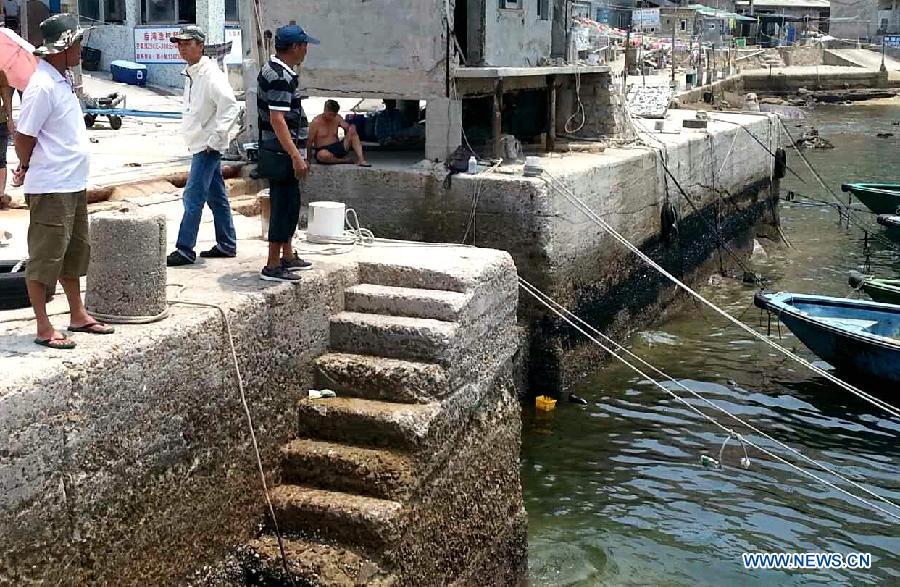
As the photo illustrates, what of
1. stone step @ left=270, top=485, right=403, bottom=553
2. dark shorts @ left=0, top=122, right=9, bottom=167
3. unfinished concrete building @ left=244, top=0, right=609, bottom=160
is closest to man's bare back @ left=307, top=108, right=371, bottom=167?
unfinished concrete building @ left=244, top=0, right=609, bottom=160

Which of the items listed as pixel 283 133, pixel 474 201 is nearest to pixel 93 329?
pixel 283 133

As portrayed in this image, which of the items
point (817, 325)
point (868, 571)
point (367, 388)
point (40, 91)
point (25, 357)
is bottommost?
point (868, 571)

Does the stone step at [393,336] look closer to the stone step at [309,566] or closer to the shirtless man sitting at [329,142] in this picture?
the stone step at [309,566]

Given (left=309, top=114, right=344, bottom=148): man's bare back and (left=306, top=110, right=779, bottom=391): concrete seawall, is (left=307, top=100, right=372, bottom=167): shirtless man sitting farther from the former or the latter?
(left=306, top=110, right=779, bottom=391): concrete seawall

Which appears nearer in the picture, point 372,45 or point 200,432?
point 200,432

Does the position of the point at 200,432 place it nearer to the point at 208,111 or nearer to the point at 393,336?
the point at 393,336

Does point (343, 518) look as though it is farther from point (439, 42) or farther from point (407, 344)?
point (439, 42)

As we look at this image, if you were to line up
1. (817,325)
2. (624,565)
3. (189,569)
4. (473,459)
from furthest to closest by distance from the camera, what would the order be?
(817,325) → (624,565) → (473,459) → (189,569)

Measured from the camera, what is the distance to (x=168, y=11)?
27172 millimetres

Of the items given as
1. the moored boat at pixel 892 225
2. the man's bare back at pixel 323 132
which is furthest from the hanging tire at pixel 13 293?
the moored boat at pixel 892 225

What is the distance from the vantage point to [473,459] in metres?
7.18

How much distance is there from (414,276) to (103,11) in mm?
23402

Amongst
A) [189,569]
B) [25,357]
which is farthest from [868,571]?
[25,357]

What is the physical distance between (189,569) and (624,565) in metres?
3.96
